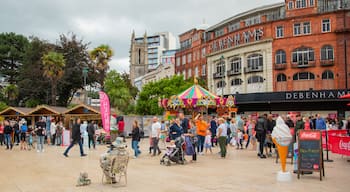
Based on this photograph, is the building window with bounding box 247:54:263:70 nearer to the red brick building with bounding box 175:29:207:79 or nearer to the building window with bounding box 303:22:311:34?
the building window with bounding box 303:22:311:34

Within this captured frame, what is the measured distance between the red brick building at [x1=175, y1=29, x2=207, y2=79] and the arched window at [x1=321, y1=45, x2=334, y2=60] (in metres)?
20.2

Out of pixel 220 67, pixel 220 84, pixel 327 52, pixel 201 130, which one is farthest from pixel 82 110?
pixel 327 52

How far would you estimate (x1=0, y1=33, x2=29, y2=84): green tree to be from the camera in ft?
175

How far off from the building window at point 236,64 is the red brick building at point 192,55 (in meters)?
7.50

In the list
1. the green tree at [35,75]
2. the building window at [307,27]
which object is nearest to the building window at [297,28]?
the building window at [307,27]

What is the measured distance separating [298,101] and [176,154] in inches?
1266

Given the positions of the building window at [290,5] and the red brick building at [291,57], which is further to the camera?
the building window at [290,5]

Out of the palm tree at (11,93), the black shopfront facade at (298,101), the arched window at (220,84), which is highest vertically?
the arched window at (220,84)

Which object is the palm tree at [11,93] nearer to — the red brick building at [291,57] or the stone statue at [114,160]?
the red brick building at [291,57]

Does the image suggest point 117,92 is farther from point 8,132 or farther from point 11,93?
point 8,132

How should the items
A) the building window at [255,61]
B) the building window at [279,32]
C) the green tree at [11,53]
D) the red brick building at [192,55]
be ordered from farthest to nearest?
1. the red brick building at [192,55]
2. the green tree at [11,53]
3. the building window at [255,61]
4. the building window at [279,32]

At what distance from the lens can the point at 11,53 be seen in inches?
2117

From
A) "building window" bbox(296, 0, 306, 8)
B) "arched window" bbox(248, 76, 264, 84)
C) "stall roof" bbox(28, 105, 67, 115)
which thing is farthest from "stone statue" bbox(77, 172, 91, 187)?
"building window" bbox(296, 0, 306, 8)

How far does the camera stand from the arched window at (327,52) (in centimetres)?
4138
